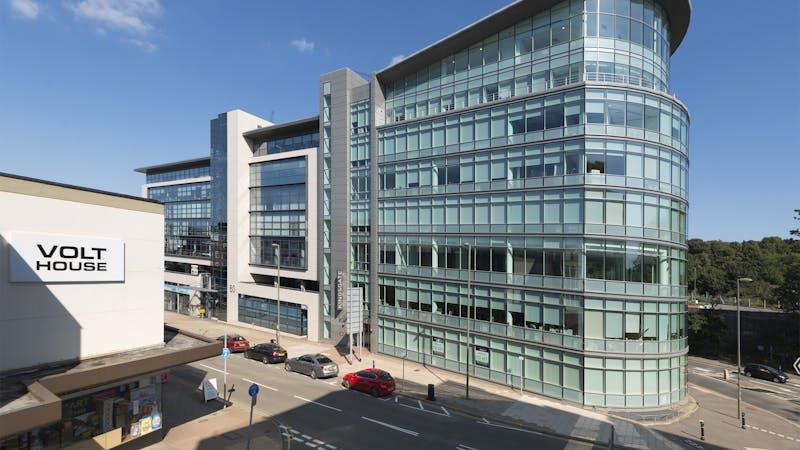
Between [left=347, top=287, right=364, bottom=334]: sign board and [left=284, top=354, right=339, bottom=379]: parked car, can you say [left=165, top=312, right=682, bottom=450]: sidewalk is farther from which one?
[left=347, top=287, right=364, bottom=334]: sign board

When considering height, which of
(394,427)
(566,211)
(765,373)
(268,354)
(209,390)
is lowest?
(765,373)

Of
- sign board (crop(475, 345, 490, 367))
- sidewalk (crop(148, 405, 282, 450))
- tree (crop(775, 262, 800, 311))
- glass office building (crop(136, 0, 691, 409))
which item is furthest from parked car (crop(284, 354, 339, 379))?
tree (crop(775, 262, 800, 311))

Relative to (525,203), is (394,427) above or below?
below

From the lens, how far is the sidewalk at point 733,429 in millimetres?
22328

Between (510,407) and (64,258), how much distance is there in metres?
23.7

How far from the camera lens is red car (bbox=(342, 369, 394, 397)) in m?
26.2

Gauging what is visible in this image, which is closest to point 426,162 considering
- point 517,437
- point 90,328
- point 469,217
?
point 469,217

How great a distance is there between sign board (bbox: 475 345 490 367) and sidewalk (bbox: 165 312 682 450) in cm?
126

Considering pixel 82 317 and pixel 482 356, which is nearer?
pixel 82 317

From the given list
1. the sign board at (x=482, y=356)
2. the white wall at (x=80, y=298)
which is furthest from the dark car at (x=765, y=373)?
the white wall at (x=80, y=298)

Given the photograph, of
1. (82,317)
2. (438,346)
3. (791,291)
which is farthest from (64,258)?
(791,291)

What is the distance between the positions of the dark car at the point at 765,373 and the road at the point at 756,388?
521 millimetres

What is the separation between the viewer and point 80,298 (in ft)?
53.8

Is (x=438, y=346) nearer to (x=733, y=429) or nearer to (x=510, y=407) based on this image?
(x=510, y=407)
